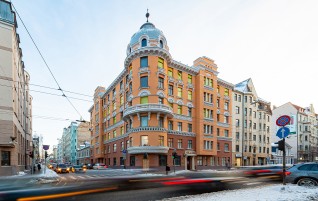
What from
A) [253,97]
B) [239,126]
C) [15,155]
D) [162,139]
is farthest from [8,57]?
[253,97]

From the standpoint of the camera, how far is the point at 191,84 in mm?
41188

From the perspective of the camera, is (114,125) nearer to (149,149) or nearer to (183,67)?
(149,149)

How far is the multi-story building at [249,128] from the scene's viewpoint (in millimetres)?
50938

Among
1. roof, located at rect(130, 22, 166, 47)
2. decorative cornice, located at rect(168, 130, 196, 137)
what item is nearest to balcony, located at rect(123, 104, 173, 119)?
decorative cornice, located at rect(168, 130, 196, 137)

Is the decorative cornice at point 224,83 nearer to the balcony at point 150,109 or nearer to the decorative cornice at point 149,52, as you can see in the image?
the decorative cornice at point 149,52

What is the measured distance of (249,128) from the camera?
53.8 metres

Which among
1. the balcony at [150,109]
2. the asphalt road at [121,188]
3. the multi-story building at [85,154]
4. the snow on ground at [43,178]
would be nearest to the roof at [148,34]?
the balcony at [150,109]

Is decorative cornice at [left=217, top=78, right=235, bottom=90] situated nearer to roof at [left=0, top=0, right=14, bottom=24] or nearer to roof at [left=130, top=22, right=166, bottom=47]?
roof at [left=130, top=22, right=166, bottom=47]

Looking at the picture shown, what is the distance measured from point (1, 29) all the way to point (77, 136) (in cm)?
7817

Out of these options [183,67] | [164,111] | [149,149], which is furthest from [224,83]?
[149,149]

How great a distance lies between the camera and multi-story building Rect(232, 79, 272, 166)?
50938 mm

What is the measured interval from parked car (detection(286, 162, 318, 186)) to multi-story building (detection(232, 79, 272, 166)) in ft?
124

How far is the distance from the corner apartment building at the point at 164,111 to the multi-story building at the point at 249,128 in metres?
4.44

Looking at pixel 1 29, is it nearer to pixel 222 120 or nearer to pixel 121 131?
pixel 121 131
